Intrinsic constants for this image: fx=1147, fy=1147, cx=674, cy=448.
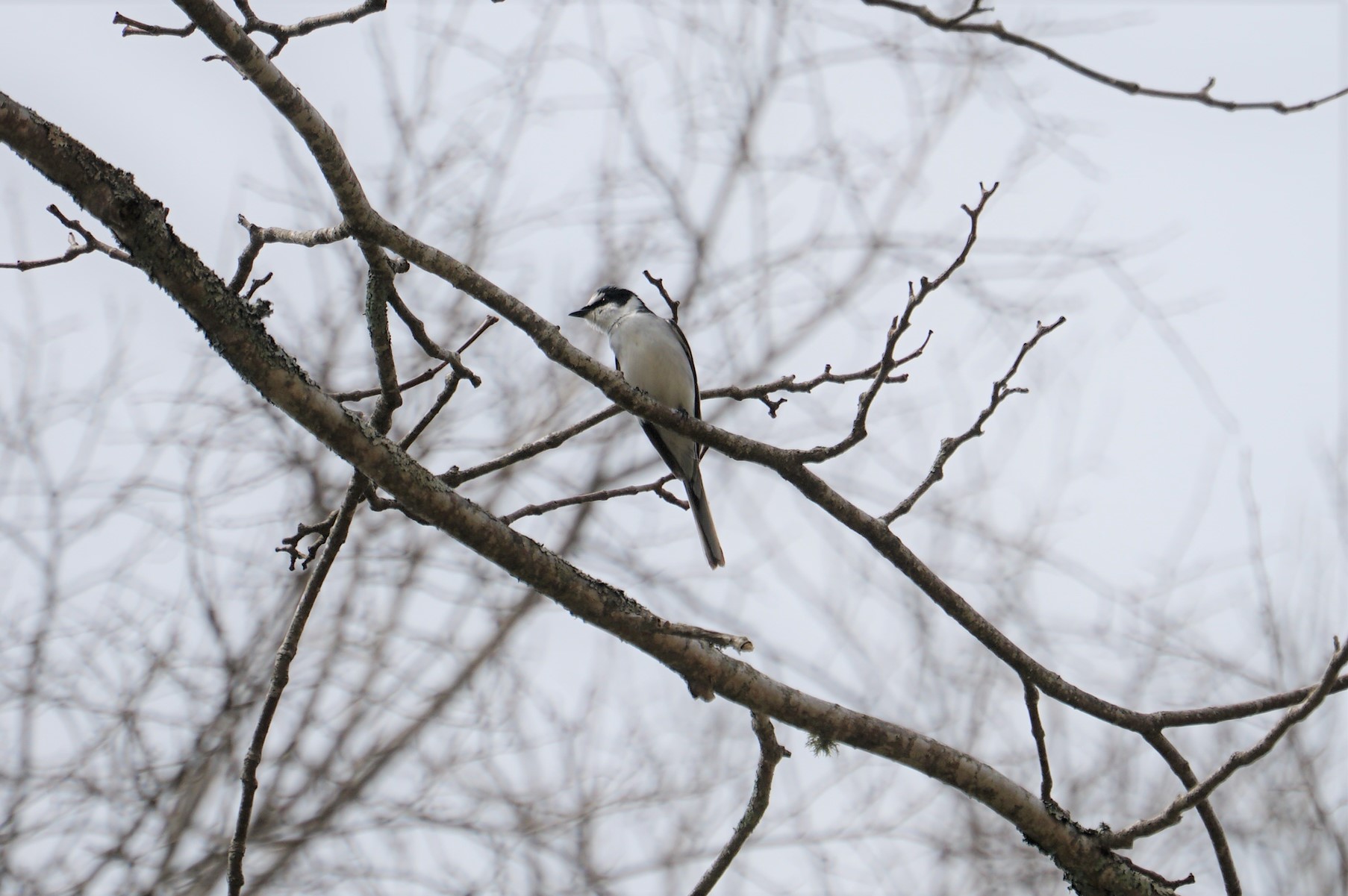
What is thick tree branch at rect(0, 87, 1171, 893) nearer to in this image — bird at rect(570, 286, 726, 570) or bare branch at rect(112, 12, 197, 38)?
bare branch at rect(112, 12, 197, 38)

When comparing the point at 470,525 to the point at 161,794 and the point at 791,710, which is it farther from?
the point at 161,794

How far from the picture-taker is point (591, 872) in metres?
9.09

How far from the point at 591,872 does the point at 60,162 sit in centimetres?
789

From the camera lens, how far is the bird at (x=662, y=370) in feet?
20.7

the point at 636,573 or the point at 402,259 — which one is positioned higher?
the point at 636,573

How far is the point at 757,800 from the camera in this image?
3.35 metres

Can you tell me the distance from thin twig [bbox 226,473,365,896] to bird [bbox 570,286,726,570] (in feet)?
9.61

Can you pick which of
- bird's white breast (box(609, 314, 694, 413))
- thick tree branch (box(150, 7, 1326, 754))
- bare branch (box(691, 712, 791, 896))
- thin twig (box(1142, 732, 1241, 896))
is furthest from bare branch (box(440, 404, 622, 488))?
bird's white breast (box(609, 314, 694, 413))

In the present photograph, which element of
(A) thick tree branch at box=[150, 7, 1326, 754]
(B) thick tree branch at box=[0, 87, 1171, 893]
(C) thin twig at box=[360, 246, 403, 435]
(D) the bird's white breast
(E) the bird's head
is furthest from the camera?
(E) the bird's head

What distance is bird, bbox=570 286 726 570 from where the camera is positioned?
6.32 metres

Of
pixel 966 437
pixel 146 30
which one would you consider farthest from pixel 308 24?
pixel 966 437

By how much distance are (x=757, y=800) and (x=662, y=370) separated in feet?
12.3

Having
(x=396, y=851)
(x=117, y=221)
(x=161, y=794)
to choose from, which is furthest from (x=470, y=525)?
(x=396, y=851)

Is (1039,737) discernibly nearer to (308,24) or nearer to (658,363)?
(308,24)
